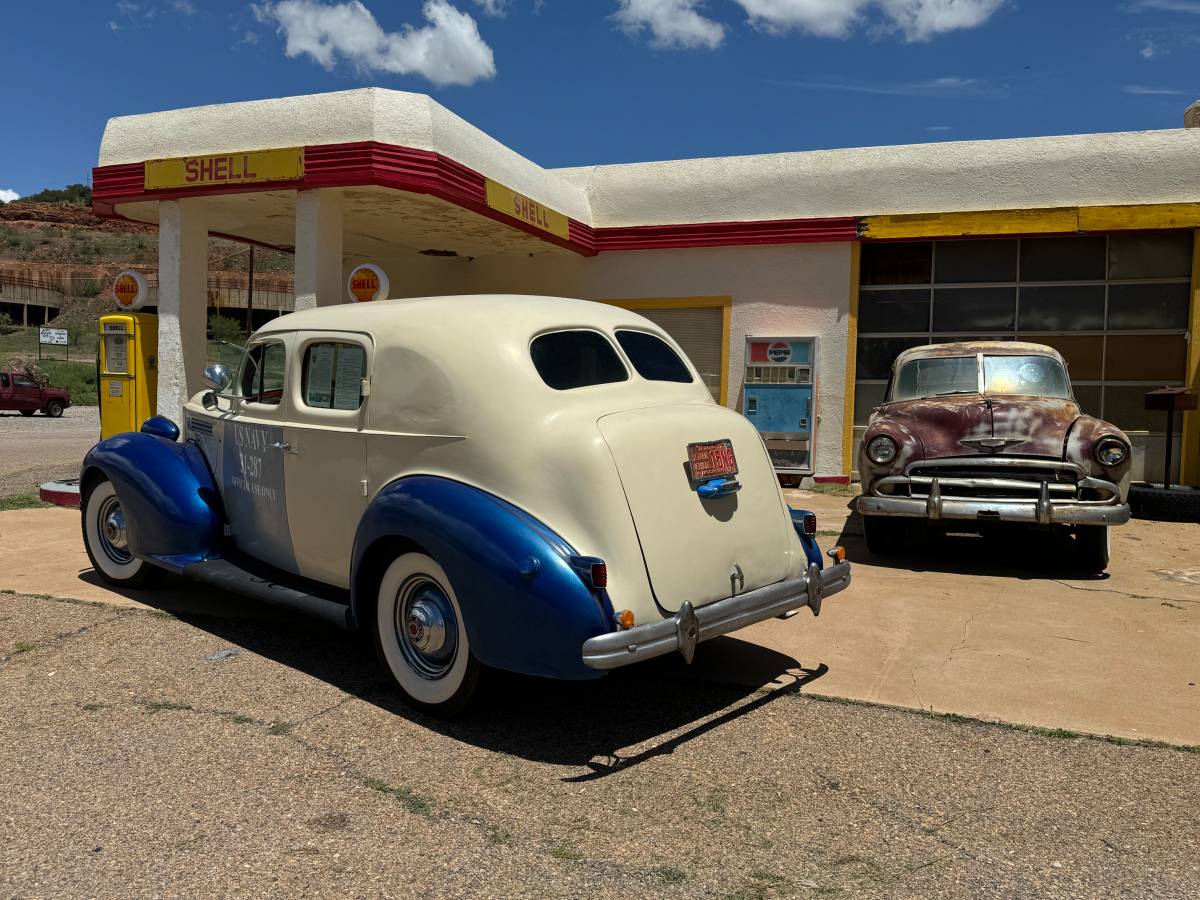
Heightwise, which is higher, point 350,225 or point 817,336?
point 350,225

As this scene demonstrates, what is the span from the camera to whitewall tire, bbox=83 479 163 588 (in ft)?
19.4

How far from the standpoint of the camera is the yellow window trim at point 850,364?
12.8 metres

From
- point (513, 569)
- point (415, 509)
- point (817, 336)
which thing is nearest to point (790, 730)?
point (513, 569)

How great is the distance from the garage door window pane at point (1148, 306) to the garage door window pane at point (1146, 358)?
0.15 meters

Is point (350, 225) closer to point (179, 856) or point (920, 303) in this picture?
A: point (920, 303)

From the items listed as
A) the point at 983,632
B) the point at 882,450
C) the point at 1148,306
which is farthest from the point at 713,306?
the point at 983,632

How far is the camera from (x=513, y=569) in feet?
11.8

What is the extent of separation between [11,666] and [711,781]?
3.41m

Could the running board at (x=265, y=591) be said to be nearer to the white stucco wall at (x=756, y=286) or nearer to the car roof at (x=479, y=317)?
the car roof at (x=479, y=317)

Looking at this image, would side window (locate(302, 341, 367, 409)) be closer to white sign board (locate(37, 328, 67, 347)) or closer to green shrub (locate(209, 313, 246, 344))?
white sign board (locate(37, 328, 67, 347))

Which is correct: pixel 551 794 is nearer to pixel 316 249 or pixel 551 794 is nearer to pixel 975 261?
pixel 316 249

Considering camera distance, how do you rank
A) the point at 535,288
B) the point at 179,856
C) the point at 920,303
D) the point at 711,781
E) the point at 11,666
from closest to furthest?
the point at 179,856, the point at 711,781, the point at 11,666, the point at 920,303, the point at 535,288

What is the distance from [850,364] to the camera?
1276 cm

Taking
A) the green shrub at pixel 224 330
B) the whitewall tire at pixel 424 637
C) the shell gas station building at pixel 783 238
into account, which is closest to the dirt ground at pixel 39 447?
the shell gas station building at pixel 783 238
